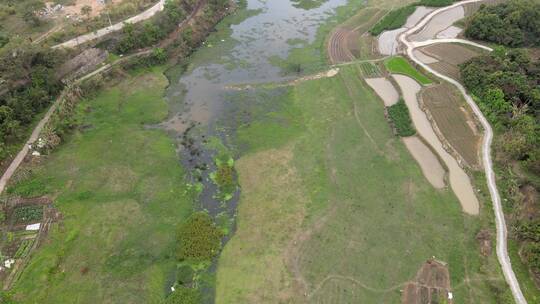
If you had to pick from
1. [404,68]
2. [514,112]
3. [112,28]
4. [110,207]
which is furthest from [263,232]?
[112,28]

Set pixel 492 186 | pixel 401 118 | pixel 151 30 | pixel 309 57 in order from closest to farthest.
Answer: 1. pixel 492 186
2. pixel 401 118
3. pixel 151 30
4. pixel 309 57

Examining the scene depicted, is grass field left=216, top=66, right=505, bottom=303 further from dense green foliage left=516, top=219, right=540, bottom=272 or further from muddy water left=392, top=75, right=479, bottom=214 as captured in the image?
dense green foliage left=516, top=219, right=540, bottom=272

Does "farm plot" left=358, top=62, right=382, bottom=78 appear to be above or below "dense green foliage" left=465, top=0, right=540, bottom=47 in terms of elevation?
below

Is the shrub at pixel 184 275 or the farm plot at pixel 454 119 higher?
the farm plot at pixel 454 119

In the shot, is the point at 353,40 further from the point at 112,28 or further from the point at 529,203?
the point at 112,28

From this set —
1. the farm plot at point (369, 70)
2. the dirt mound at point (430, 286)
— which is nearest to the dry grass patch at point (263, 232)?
the dirt mound at point (430, 286)

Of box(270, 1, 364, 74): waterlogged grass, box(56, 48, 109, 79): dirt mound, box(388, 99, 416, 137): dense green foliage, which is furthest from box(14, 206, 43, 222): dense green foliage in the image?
box(388, 99, 416, 137): dense green foliage

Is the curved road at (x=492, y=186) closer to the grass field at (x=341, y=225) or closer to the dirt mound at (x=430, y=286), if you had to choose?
the grass field at (x=341, y=225)
